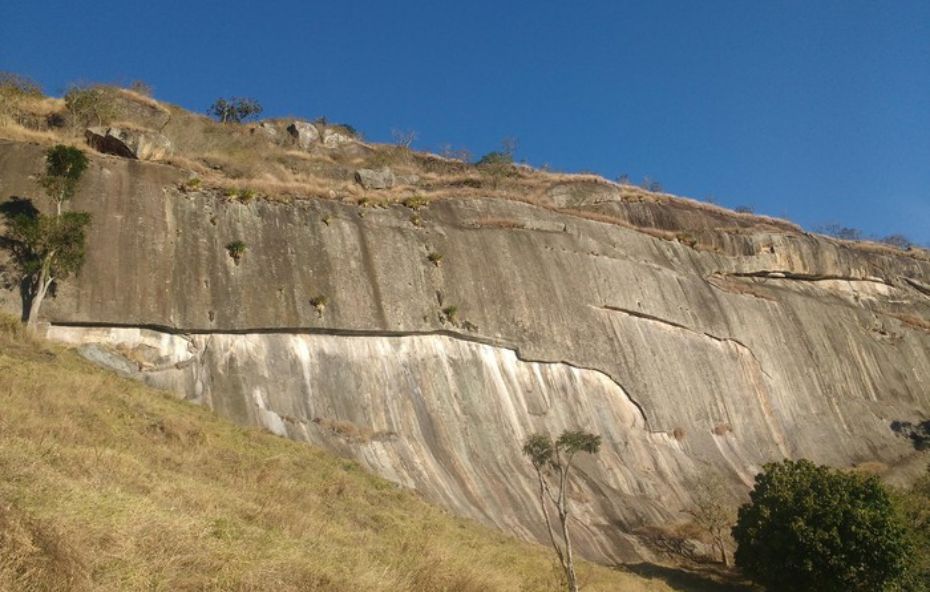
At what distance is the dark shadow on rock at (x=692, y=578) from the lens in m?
23.6

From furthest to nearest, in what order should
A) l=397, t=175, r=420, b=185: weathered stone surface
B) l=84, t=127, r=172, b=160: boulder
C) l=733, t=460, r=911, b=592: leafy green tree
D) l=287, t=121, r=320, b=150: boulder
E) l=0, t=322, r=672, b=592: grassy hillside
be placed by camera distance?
1. l=287, t=121, r=320, b=150: boulder
2. l=397, t=175, r=420, b=185: weathered stone surface
3. l=84, t=127, r=172, b=160: boulder
4. l=733, t=460, r=911, b=592: leafy green tree
5. l=0, t=322, r=672, b=592: grassy hillside

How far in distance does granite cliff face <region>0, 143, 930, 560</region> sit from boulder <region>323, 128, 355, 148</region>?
788 inches

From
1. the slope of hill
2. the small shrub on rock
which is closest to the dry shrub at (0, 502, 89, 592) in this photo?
the slope of hill

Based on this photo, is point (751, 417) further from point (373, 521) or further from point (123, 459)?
point (123, 459)

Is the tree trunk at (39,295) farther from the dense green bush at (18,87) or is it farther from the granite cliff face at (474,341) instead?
the dense green bush at (18,87)

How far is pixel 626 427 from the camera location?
103 feet

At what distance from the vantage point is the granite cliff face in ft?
76.5

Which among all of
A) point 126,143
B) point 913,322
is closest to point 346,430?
point 126,143

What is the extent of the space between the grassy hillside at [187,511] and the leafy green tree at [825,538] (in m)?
4.44

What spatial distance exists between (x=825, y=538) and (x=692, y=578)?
4502 mm

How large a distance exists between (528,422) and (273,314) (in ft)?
33.9

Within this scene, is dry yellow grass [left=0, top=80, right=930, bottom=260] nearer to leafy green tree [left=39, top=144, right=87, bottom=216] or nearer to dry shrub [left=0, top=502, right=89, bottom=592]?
leafy green tree [left=39, top=144, right=87, bottom=216]

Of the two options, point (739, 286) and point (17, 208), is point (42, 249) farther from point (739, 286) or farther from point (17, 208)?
point (739, 286)

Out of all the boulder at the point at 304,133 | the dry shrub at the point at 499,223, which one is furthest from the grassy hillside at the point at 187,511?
the boulder at the point at 304,133
